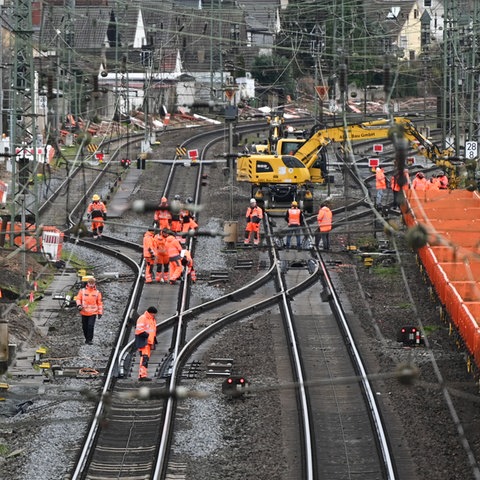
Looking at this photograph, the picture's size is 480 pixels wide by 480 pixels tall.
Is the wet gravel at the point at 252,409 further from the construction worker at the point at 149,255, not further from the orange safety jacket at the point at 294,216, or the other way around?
the orange safety jacket at the point at 294,216

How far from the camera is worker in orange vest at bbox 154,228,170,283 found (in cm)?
2689

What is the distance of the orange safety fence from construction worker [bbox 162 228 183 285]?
177 inches

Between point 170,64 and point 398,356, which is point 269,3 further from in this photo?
point 398,356

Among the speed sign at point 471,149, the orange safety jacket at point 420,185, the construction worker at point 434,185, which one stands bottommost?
the construction worker at point 434,185

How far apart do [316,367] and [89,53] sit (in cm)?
6204

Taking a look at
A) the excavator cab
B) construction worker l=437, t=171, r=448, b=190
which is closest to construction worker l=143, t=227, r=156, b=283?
construction worker l=437, t=171, r=448, b=190

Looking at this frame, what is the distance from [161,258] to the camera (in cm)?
2709

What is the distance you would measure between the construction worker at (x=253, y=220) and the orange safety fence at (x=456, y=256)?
325 cm

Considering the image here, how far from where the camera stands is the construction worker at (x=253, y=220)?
101 ft

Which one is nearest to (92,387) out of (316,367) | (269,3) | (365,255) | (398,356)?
→ (316,367)

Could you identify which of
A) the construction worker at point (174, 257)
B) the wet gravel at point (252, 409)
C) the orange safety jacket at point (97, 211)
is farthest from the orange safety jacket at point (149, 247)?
the orange safety jacket at point (97, 211)

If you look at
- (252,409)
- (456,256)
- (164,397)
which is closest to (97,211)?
(252,409)

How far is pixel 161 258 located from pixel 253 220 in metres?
4.29

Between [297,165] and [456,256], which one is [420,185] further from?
[456,256]
